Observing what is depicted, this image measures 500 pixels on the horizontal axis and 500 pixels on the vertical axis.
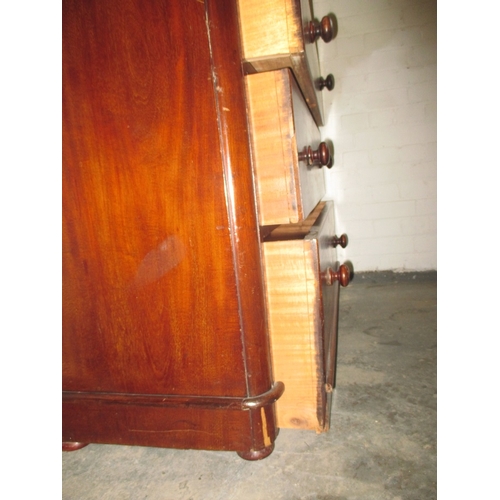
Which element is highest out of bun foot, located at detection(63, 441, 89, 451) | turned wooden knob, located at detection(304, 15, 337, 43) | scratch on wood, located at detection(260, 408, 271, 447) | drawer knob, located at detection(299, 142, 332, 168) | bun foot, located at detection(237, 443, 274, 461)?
turned wooden knob, located at detection(304, 15, 337, 43)

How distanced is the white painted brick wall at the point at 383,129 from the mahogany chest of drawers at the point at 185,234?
1.56 m

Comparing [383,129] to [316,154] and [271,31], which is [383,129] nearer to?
[316,154]

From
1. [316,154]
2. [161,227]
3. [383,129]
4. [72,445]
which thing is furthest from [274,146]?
[383,129]

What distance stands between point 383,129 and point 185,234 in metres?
1.88

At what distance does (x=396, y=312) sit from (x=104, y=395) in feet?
4.26

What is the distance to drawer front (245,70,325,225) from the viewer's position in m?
0.62

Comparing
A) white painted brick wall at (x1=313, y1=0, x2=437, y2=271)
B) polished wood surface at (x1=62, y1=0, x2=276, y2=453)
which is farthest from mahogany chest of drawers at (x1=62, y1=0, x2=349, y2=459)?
white painted brick wall at (x1=313, y1=0, x2=437, y2=271)

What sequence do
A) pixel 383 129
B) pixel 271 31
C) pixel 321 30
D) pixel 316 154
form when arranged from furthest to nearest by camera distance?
1. pixel 383 129
2. pixel 321 30
3. pixel 316 154
4. pixel 271 31

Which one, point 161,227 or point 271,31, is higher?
point 271,31

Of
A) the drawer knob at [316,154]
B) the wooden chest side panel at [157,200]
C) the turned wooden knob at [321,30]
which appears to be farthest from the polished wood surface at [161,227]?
the turned wooden knob at [321,30]

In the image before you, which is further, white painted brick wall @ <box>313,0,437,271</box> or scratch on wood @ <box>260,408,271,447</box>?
white painted brick wall @ <box>313,0,437,271</box>

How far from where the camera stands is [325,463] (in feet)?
2.19

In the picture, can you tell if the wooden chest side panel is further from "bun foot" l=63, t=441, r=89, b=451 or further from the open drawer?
"bun foot" l=63, t=441, r=89, b=451

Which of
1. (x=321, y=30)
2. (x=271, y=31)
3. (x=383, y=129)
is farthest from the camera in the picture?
(x=383, y=129)
